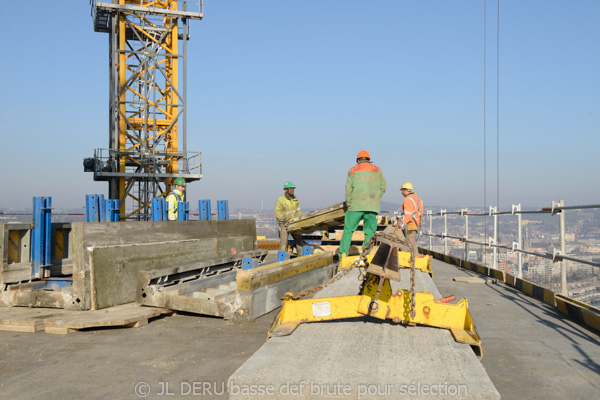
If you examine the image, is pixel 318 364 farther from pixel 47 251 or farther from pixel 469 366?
pixel 47 251

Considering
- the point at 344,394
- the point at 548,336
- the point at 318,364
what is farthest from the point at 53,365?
the point at 548,336

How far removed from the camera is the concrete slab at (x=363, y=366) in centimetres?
279

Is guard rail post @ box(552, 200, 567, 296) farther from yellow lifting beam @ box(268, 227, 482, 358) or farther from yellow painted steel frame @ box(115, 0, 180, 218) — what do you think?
yellow painted steel frame @ box(115, 0, 180, 218)

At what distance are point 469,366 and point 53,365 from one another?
353 centimetres

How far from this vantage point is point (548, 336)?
17.1 feet

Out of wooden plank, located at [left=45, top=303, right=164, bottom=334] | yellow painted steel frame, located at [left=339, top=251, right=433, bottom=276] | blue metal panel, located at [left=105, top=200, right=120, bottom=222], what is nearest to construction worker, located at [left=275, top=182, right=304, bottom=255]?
yellow painted steel frame, located at [left=339, top=251, right=433, bottom=276]

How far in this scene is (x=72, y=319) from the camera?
227 inches

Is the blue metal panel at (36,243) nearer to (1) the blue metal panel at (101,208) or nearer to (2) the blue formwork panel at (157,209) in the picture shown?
(1) the blue metal panel at (101,208)

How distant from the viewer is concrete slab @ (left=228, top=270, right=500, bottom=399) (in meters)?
2.79

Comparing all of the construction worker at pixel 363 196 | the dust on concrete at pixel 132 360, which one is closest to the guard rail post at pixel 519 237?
the construction worker at pixel 363 196

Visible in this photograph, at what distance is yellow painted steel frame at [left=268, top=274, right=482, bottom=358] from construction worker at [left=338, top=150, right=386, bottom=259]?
416 centimetres

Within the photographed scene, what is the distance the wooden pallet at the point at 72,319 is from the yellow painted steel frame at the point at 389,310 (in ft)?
8.25

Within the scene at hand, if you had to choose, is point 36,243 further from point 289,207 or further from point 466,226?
point 466,226

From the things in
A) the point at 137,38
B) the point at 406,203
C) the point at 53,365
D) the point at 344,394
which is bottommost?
the point at 53,365
